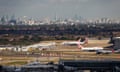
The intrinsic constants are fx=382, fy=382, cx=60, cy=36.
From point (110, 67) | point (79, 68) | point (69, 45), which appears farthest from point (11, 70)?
point (69, 45)

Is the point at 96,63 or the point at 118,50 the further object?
the point at 118,50

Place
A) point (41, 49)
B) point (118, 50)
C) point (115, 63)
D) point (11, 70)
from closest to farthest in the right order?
point (11, 70) < point (115, 63) < point (118, 50) < point (41, 49)

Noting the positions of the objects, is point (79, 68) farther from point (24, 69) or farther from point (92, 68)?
point (24, 69)

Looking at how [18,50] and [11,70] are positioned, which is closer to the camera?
[11,70]

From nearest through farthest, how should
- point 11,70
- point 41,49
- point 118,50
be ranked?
1. point 11,70
2. point 118,50
3. point 41,49

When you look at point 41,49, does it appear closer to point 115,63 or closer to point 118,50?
point 118,50

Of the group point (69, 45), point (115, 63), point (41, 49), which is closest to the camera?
point (115, 63)

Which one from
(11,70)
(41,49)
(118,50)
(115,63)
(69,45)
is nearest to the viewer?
(11,70)

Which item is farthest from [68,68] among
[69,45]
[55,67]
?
[69,45]
